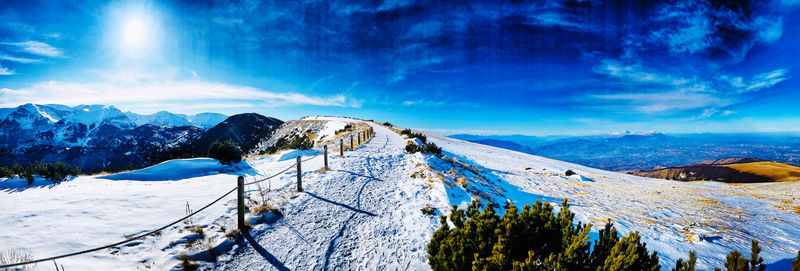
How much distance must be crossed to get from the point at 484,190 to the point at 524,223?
5829mm

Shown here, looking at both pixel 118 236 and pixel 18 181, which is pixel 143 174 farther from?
pixel 118 236

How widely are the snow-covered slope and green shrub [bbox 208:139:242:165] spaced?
9.21 ft

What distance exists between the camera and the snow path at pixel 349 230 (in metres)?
4.79

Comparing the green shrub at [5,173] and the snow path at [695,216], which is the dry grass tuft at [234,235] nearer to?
the snow path at [695,216]

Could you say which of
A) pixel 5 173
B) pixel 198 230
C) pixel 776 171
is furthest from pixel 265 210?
pixel 776 171

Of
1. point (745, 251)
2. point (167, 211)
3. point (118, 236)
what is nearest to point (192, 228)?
point (118, 236)

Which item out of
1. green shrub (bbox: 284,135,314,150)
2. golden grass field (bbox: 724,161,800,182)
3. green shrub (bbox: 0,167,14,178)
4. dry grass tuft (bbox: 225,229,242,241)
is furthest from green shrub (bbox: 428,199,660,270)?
golden grass field (bbox: 724,161,800,182)

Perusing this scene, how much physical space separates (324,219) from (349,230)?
38.5 inches

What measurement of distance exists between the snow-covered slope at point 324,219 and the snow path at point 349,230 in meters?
0.03

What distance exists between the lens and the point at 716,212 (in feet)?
26.2

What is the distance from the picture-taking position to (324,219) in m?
6.54

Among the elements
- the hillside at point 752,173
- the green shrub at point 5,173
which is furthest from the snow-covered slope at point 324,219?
Answer: the hillside at point 752,173

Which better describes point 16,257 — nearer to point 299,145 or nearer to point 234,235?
point 234,235

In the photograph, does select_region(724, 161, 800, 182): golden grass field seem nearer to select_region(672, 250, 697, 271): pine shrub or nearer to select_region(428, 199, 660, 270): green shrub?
select_region(672, 250, 697, 271): pine shrub
